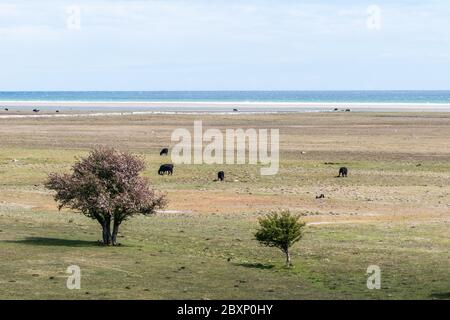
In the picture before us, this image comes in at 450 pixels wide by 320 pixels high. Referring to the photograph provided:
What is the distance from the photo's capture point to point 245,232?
4506 cm

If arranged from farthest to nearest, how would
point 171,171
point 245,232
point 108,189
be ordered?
1. point 171,171
2. point 245,232
3. point 108,189

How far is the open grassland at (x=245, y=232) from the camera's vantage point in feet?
105

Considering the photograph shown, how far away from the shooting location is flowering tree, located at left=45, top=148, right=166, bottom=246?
39.5m

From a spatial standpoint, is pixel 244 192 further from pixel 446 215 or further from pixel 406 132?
pixel 406 132

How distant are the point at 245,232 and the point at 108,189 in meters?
8.52

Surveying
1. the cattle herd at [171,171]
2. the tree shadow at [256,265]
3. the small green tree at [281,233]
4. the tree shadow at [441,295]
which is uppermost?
the cattle herd at [171,171]

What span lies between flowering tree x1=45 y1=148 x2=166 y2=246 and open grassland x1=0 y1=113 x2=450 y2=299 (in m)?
1.52

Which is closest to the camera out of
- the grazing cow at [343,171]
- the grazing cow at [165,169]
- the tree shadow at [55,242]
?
the tree shadow at [55,242]

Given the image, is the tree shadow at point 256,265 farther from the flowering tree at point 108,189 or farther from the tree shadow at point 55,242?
the tree shadow at point 55,242

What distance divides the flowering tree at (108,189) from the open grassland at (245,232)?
152cm

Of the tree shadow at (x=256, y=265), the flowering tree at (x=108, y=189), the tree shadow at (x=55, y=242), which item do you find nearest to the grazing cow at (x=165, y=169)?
the tree shadow at (x=55, y=242)

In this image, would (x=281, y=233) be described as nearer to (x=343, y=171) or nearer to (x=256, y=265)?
(x=256, y=265)

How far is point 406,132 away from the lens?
11675 cm

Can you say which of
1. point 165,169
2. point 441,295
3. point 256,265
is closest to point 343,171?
point 165,169
